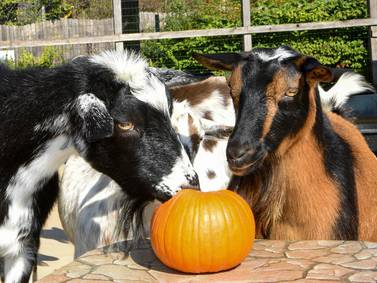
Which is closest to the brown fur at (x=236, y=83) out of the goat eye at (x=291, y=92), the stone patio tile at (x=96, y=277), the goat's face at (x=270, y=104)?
the goat's face at (x=270, y=104)

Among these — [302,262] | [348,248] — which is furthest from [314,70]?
[302,262]

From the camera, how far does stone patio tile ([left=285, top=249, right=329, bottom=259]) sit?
2707 millimetres

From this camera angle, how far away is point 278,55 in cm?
337

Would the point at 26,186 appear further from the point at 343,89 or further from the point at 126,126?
the point at 343,89

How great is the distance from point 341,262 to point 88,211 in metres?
1.62

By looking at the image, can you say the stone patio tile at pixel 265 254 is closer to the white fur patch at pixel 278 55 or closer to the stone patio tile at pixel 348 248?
the stone patio tile at pixel 348 248

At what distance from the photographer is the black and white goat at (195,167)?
3.62m

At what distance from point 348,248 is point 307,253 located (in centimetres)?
19

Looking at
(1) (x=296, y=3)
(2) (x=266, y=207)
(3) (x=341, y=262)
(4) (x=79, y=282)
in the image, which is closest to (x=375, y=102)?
(1) (x=296, y=3)

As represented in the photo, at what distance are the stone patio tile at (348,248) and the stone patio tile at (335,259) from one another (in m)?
0.06

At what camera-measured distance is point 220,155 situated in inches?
163

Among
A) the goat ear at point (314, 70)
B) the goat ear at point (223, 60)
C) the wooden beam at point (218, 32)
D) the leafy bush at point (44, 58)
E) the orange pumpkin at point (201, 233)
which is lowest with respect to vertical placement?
the orange pumpkin at point (201, 233)

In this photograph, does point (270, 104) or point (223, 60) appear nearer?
point (270, 104)

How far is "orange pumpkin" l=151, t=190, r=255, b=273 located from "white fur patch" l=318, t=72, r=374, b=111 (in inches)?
81.6
